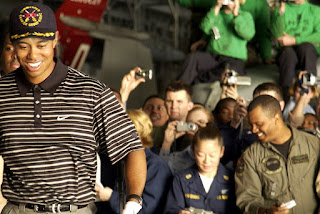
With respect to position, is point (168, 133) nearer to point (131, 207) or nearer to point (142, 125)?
point (142, 125)

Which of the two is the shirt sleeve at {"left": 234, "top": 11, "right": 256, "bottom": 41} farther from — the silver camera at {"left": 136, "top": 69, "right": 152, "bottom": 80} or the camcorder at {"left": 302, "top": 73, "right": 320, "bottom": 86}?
the silver camera at {"left": 136, "top": 69, "right": 152, "bottom": 80}

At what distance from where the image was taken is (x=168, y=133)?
4.22 metres

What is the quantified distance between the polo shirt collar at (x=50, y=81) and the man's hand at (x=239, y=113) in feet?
7.26

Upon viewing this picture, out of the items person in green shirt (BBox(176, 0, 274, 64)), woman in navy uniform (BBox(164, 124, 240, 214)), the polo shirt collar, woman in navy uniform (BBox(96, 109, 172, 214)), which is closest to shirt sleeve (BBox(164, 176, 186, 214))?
woman in navy uniform (BBox(164, 124, 240, 214))

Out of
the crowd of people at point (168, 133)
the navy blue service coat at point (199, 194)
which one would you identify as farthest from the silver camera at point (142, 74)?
the navy blue service coat at point (199, 194)

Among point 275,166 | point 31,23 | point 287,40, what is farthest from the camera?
point 287,40

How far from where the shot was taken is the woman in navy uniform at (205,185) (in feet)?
A: 11.6

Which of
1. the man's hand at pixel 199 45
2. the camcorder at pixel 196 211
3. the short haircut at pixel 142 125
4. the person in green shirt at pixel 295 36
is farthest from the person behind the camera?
the man's hand at pixel 199 45

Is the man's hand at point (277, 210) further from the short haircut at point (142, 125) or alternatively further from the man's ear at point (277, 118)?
the short haircut at point (142, 125)

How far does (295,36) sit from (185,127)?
2275mm

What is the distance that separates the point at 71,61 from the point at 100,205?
4277mm

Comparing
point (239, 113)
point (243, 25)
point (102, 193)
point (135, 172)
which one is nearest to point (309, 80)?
point (239, 113)

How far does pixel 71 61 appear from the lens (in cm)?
776

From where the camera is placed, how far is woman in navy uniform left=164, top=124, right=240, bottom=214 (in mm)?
3523
